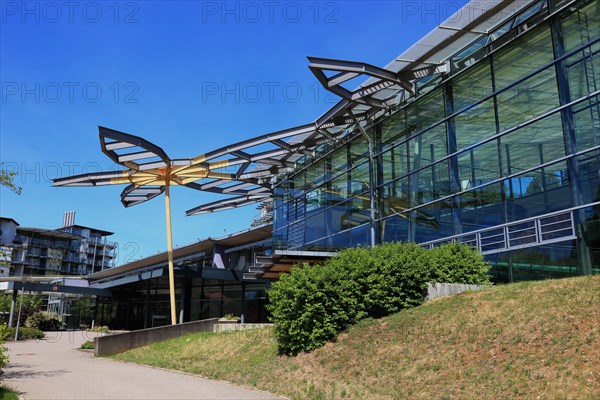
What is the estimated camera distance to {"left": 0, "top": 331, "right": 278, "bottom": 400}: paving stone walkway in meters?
12.5

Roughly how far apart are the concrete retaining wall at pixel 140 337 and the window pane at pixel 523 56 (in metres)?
17.4

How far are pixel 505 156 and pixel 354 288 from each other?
7408 mm

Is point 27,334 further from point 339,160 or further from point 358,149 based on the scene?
point 358,149

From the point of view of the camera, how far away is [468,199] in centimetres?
2027

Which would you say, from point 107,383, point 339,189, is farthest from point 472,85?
point 107,383

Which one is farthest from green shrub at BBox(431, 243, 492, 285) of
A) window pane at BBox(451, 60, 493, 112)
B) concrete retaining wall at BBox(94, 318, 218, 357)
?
concrete retaining wall at BBox(94, 318, 218, 357)

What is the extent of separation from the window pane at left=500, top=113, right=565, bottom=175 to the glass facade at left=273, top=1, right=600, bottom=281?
4 centimetres

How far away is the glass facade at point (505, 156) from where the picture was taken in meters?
16.5

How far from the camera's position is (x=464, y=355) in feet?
37.2

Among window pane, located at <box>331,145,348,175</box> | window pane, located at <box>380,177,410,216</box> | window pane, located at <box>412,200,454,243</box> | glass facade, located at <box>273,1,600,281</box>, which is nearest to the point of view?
glass facade, located at <box>273,1,600,281</box>

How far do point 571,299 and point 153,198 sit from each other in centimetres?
3188

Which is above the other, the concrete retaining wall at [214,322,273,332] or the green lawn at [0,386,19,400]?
the concrete retaining wall at [214,322,273,332]

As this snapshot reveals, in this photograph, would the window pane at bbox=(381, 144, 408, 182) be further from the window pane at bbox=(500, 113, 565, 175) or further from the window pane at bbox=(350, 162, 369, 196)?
the window pane at bbox=(500, 113, 565, 175)

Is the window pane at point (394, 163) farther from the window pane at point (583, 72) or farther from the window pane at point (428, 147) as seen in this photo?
the window pane at point (583, 72)
